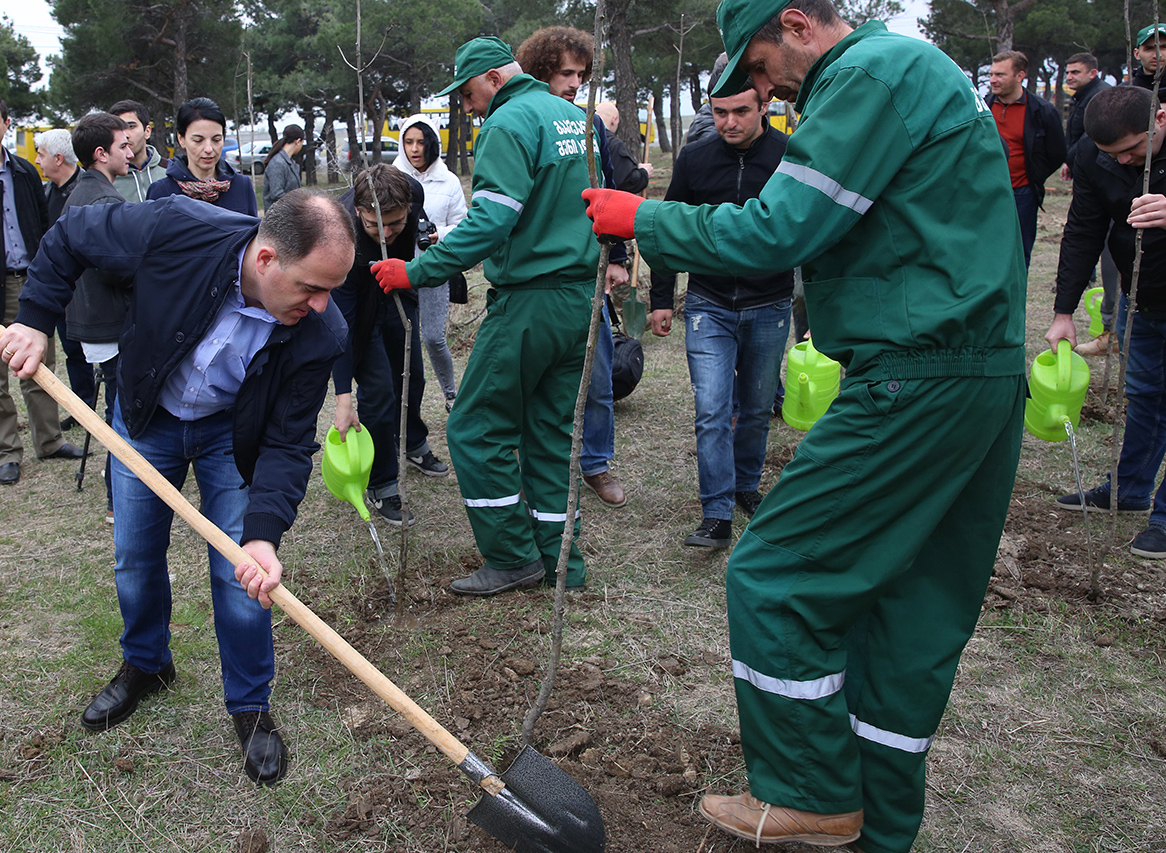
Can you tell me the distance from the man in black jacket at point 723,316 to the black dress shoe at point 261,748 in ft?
6.47

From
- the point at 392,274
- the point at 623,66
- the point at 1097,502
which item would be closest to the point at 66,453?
the point at 392,274

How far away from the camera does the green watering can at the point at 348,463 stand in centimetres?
348

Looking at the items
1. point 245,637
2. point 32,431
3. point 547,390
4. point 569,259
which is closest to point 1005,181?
point 569,259

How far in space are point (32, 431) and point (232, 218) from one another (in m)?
3.75

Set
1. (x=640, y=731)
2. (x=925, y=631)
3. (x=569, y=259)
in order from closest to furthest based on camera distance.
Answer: (x=925, y=631) → (x=640, y=731) → (x=569, y=259)

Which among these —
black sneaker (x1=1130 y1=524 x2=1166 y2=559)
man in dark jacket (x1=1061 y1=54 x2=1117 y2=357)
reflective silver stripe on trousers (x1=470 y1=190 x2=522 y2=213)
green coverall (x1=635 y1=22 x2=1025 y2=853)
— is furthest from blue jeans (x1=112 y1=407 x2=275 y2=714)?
man in dark jacket (x1=1061 y1=54 x2=1117 y2=357)

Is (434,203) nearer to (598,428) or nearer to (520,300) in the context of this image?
(598,428)

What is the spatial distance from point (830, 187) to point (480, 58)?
6.82 feet

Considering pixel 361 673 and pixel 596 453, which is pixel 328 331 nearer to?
pixel 361 673

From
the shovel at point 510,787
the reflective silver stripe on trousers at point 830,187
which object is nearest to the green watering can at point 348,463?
the shovel at point 510,787

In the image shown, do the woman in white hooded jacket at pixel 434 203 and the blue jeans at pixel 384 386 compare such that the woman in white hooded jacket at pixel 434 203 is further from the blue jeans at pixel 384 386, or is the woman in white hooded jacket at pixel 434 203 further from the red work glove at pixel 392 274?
the red work glove at pixel 392 274

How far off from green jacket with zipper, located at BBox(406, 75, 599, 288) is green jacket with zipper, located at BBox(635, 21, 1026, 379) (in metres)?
1.31

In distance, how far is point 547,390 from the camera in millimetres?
3525

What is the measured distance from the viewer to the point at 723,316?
12.7 feet
